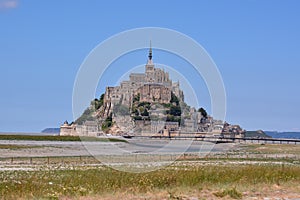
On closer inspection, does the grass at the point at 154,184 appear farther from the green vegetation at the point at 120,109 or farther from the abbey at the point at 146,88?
the green vegetation at the point at 120,109

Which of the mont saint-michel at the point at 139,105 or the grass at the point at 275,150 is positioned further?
the grass at the point at 275,150

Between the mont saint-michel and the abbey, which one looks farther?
the mont saint-michel

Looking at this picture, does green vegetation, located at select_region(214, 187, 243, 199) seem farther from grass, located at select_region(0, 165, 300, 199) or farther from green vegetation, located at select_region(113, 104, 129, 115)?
green vegetation, located at select_region(113, 104, 129, 115)

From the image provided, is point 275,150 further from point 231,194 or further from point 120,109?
point 231,194

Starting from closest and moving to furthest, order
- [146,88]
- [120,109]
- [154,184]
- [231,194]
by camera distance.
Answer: [231,194]
[154,184]
[120,109]
[146,88]

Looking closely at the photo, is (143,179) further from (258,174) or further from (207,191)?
(258,174)

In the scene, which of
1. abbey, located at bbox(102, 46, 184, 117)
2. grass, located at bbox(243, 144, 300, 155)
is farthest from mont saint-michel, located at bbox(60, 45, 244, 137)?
grass, located at bbox(243, 144, 300, 155)

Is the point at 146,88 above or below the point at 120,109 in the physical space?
above

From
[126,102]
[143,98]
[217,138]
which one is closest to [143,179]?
[126,102]

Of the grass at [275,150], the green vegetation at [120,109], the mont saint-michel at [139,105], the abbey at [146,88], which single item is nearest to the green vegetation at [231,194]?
the abbey at [146,88]

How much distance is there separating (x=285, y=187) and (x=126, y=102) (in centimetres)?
5345

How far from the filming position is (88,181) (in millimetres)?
26031

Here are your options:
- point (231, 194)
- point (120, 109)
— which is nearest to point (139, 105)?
point (120, 109)

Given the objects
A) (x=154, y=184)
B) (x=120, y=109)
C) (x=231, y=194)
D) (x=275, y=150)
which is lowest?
(x=231, y=194)
